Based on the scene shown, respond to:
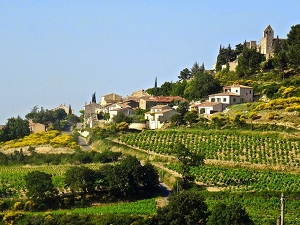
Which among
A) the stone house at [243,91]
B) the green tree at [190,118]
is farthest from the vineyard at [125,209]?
the stone house at [243,91]

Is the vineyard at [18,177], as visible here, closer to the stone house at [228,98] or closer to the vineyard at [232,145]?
the vineyard at [232,145]

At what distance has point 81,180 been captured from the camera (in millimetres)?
46812

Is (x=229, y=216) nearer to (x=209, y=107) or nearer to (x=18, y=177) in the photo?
(x=18, y=177)

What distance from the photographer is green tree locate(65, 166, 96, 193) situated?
4669 centimetres

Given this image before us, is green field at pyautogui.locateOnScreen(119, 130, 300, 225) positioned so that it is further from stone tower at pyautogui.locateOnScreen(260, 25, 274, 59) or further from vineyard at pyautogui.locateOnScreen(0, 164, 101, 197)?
stone tower at pyautogui.locateOnScreen(260, 25, 274, 59)

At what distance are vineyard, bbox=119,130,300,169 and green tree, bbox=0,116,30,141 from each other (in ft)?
75.7

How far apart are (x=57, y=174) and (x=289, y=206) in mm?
20254

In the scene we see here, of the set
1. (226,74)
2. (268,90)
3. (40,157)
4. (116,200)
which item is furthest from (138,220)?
(226,74)

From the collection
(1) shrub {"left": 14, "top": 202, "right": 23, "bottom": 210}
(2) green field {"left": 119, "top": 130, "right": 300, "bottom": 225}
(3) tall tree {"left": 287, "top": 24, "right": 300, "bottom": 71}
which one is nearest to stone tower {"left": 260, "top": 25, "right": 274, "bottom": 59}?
(3) tall tree {"left": 287, "top": 24, "right": 300, "bottom": 71}

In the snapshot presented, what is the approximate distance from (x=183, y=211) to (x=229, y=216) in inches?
139

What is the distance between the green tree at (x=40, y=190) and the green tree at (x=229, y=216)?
46.6 ft

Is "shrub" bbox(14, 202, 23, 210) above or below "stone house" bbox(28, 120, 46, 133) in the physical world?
below

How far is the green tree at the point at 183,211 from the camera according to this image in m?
37.5

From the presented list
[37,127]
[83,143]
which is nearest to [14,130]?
[37,127]
